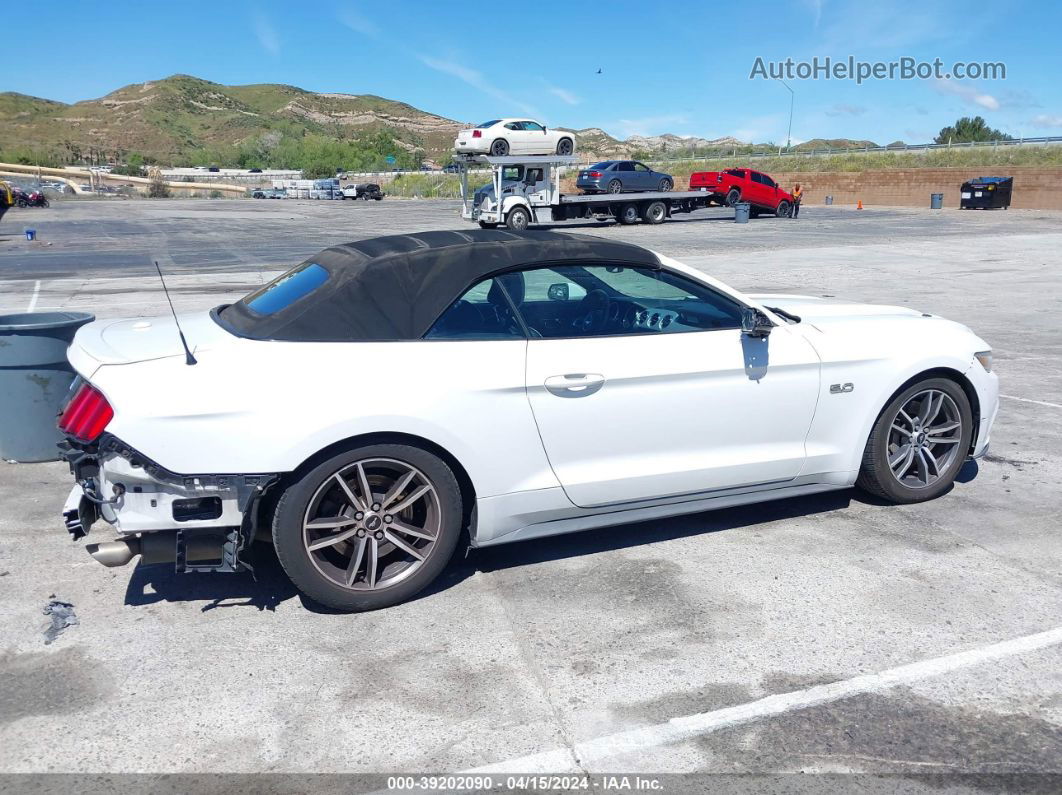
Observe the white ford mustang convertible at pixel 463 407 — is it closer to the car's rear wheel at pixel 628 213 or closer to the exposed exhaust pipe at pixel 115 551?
the exposed exhaust pipe at pixel 115 551

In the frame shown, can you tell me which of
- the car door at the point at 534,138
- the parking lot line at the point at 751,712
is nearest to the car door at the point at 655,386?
the parking lot line at the point at 751,712

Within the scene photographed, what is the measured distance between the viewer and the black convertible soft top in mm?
4082

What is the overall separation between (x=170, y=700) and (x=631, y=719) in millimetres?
1682

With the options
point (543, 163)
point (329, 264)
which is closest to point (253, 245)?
point (543, 163)

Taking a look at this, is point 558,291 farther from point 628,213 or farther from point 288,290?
point 628,213

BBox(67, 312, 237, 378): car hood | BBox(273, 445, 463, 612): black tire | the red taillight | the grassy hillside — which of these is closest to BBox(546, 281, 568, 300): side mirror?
BBox(273, 445, 463, 612): black tire

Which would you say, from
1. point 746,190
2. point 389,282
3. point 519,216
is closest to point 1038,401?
point 389,282

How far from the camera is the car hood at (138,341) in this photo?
12.9 ft

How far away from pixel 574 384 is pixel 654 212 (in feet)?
103

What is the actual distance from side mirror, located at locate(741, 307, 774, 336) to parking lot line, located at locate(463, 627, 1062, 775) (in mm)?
1729

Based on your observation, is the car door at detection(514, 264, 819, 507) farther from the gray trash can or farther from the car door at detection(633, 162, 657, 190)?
the car door at detection(633, 162, 657, 190)

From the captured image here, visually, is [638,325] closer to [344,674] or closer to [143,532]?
[344,674]

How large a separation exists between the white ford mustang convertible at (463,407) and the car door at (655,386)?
0.01 m

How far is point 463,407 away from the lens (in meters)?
4.02
